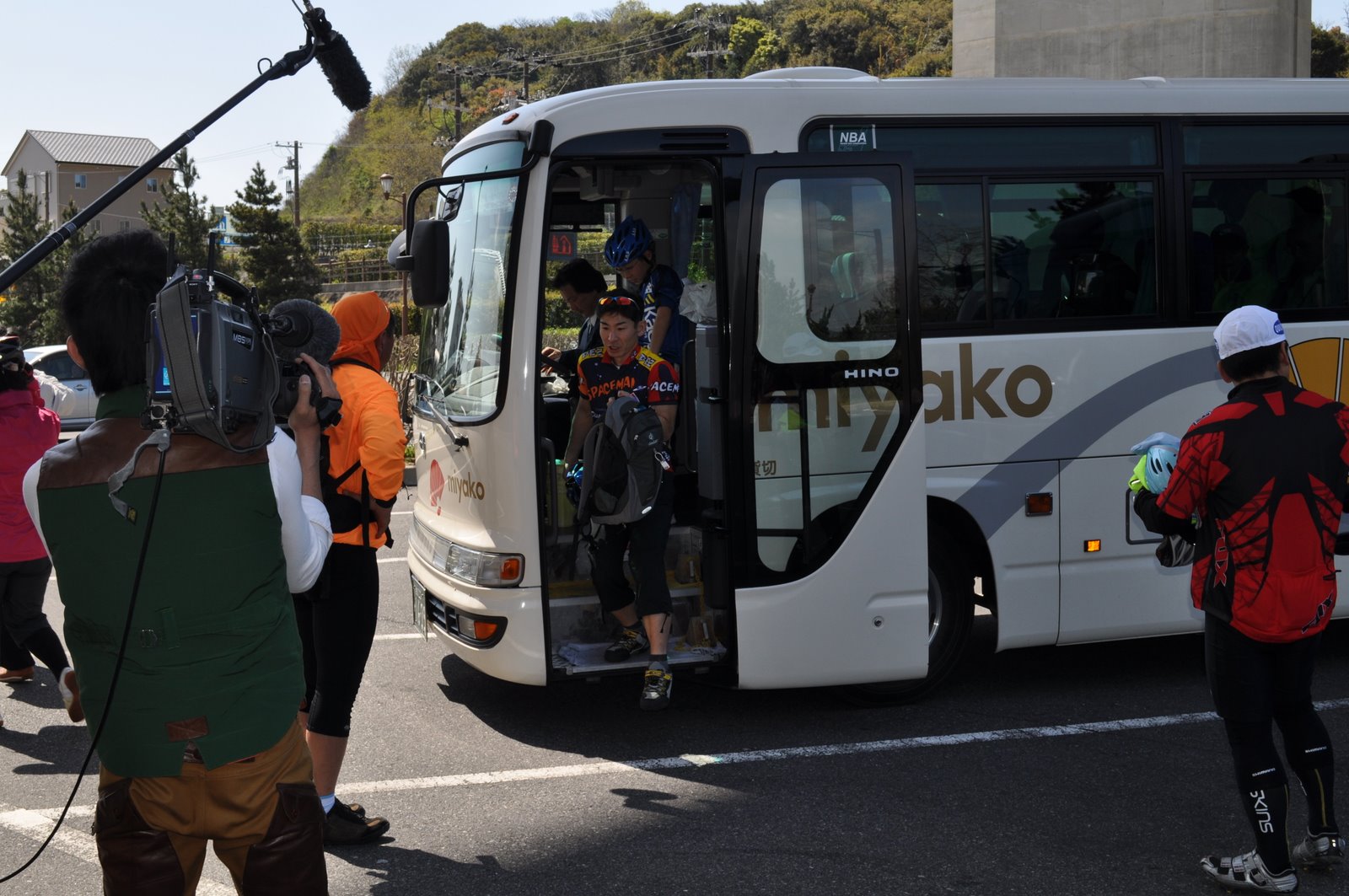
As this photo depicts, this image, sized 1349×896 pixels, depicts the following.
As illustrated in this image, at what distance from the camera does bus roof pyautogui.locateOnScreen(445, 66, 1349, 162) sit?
218 inches

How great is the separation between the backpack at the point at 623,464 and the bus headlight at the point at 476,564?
1.49 ft

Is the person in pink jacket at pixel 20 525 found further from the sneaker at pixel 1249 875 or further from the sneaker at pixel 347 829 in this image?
the sneaker at pixel 1249 875

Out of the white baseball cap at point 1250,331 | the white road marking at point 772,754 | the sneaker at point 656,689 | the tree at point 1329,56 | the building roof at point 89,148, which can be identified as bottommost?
the white road marking at point 772,754

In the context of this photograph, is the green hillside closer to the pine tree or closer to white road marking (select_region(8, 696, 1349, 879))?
the pine tree

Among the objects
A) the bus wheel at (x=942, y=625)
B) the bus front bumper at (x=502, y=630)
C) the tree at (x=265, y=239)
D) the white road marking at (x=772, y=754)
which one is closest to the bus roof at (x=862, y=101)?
the bus front bumper at (x=502, y=630)

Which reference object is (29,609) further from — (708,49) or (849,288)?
(708,49)

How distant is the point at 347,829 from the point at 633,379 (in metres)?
2.39

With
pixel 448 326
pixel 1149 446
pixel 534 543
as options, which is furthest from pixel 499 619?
pixel 1149 446

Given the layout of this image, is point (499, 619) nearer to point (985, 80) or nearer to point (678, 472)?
point (678, 472)

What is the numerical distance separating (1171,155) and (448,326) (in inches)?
150

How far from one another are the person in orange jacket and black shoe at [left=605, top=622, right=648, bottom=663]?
1.63 m

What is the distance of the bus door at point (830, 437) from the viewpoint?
565cm

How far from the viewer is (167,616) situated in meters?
2.48

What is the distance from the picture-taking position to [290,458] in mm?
2715
